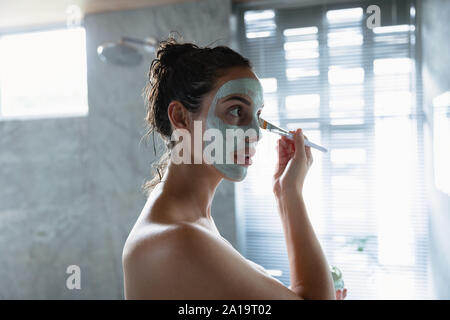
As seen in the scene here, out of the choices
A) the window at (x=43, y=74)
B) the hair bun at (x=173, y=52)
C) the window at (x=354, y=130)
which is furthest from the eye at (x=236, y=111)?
the window at (x=43, y=74)

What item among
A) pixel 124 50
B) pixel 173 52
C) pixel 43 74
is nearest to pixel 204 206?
pixel 173 52

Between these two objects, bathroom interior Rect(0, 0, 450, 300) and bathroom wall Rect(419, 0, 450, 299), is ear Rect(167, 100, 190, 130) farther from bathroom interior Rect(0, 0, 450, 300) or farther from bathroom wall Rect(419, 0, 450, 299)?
bathroom wall Rect(419, 0, 450, 299)

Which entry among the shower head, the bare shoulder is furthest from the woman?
the shower head

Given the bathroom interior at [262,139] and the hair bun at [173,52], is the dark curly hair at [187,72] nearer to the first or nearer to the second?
the hair bun at [173,52]

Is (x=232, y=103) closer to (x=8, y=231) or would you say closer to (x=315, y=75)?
(x=315, y=75)

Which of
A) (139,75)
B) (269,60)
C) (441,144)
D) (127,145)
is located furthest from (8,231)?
(441,144)

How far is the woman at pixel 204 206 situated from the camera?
44 cm

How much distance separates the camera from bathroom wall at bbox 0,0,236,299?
5.84 ft

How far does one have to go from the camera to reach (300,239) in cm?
49

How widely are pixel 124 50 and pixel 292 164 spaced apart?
1.20 m

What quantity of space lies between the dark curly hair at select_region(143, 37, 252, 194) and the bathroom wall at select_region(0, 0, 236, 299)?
1106 mm

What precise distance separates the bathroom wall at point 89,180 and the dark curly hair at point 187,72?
1106mm

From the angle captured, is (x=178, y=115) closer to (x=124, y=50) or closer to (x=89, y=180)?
(x=124, y=50)

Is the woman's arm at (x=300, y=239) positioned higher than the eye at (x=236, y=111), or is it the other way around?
the eye at (x=236, y=111)
